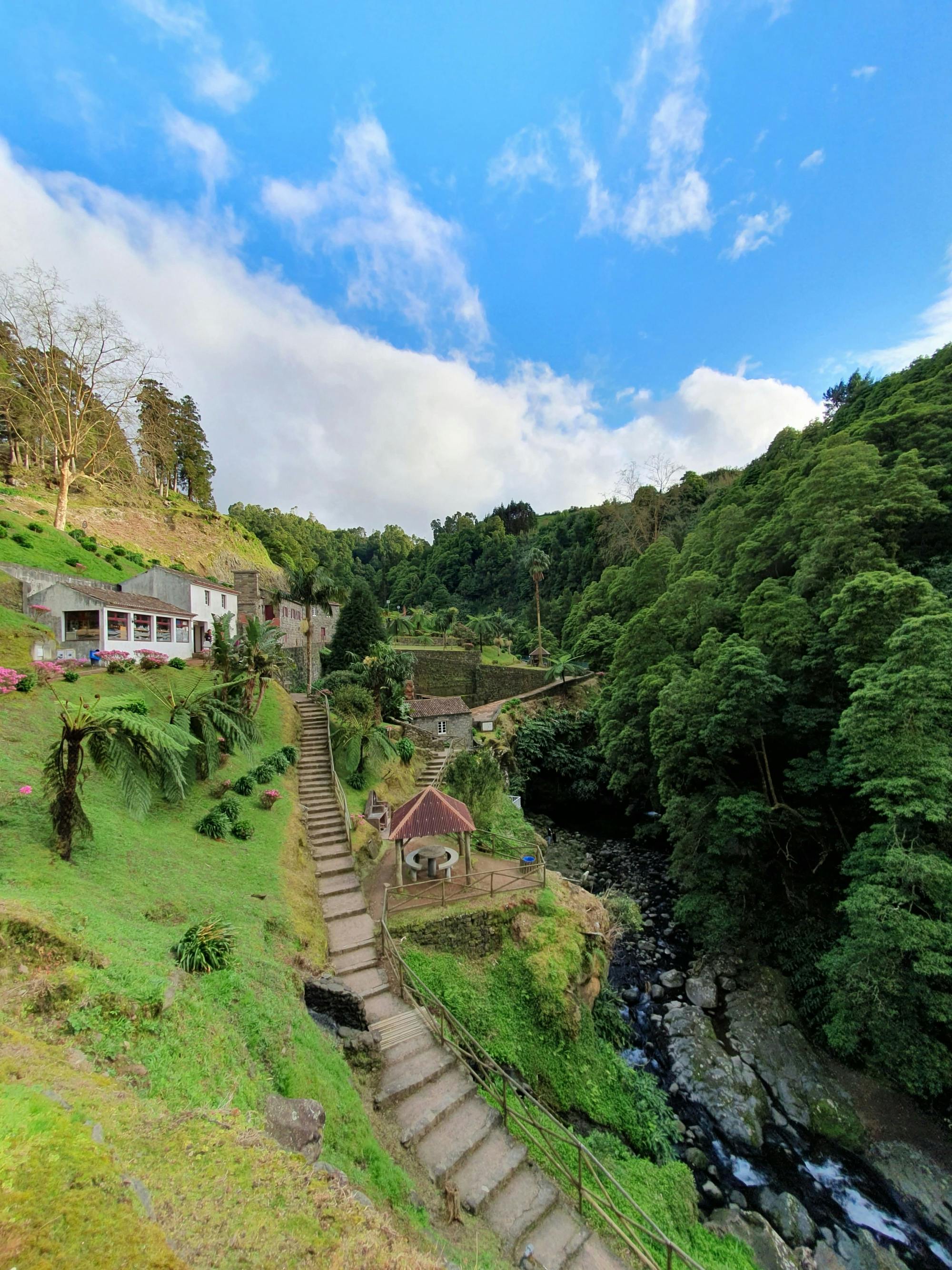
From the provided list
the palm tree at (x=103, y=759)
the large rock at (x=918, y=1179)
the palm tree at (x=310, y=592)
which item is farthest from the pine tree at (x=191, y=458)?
the large rock at (x=918, y=1179)

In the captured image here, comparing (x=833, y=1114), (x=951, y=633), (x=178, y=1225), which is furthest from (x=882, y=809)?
(x=178, y=1225)

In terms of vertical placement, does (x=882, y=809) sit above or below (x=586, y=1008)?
above

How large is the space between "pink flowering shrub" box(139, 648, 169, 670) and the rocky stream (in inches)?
837

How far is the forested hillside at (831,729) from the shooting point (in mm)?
11789

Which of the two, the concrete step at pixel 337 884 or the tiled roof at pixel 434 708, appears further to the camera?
the tiled roof at pixel 434 708

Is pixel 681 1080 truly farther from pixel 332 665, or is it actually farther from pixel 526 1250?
pixel 332 665

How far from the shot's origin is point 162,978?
6438 millimetres

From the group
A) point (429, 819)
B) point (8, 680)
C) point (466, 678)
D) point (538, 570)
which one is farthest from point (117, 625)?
point (538, 570)

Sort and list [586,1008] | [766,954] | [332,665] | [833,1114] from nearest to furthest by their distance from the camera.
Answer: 1. [833,1114]
2. [586,1008]
3. [766,954]
4. [332,665]

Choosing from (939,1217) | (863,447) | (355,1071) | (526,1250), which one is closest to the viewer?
(526,1250)

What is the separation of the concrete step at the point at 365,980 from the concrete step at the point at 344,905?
1.70m

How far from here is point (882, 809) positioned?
1222 centimetres

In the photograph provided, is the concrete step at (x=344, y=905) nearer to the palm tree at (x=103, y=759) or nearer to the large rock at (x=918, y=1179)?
the palm tree at (x=103, y=759)

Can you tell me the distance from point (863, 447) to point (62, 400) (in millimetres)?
49658
